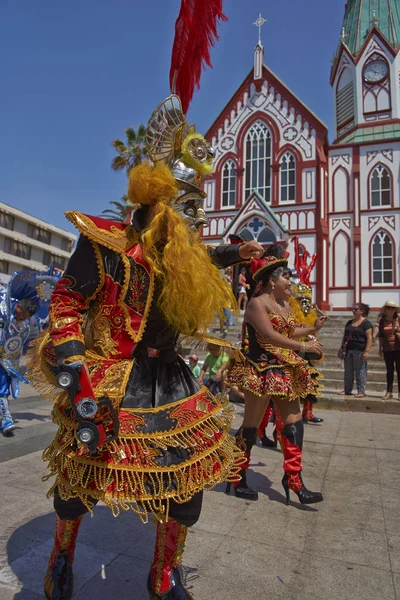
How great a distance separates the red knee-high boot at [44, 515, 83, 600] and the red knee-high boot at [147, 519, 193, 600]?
16.0 inches

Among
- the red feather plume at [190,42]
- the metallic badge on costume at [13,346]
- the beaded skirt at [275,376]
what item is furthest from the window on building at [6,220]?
the red feather plume at [190,42]

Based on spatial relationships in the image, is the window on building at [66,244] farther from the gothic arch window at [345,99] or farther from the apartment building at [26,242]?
the gothic arch window at [345,99]

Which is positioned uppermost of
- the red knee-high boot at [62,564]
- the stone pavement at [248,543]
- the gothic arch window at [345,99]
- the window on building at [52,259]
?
the gothic arch window at [345,99]

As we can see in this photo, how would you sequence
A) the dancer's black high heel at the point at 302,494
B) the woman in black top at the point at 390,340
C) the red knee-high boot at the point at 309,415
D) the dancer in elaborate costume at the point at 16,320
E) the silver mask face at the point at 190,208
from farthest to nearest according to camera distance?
the woman in black top at the point at 390,340 → the red knee-high boot at the point at 309,415 → the dancer in elaborate costume at the point at 16,320 → the dancer's black high heel at the point at 302,494 → the silver mask face at the point at 190,208

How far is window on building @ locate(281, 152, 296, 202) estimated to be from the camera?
2231cm

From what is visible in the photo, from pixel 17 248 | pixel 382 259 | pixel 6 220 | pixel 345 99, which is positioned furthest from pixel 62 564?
pixel 17 248

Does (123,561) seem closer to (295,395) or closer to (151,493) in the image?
(151,493)

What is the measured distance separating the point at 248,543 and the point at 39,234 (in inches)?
2202

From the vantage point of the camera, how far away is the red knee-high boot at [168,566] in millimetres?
1915

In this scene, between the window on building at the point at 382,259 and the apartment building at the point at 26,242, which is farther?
the apartment building at the point at 26,242

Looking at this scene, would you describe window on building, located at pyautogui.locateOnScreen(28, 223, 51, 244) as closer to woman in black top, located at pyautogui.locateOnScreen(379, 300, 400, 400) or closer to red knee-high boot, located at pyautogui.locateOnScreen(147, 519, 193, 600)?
woman in black top, located at pyautogui.locateOnScreen(379, 300, 400, 400)

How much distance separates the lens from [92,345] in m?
2.03

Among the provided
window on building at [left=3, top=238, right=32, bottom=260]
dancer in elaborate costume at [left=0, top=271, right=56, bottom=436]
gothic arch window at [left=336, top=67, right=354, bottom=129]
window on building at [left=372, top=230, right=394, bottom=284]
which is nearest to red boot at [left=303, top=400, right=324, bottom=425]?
dancer in elaborate costume at [left=0, top=271, right=56, bottom=436]

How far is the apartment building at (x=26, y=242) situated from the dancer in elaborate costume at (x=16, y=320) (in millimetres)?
41502
